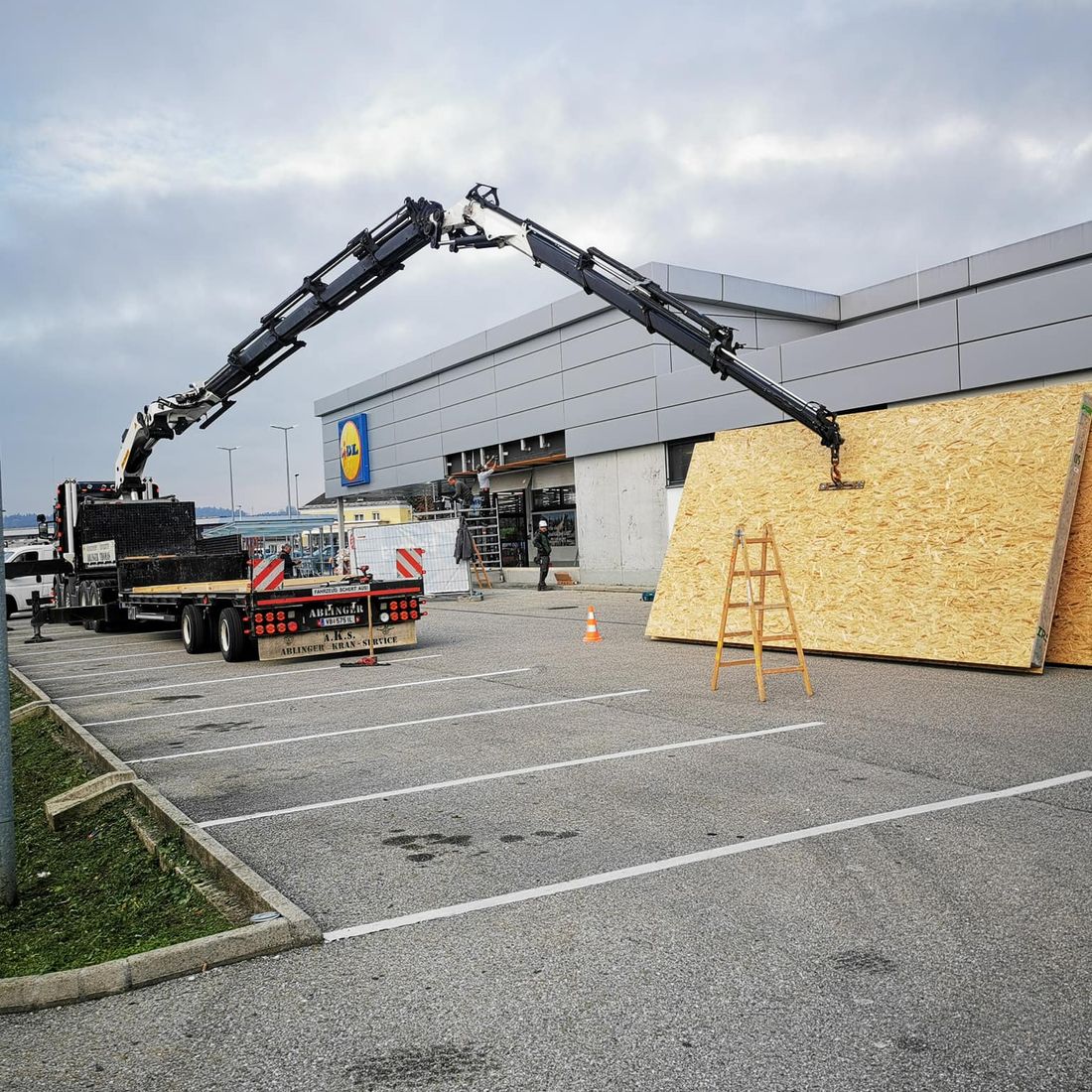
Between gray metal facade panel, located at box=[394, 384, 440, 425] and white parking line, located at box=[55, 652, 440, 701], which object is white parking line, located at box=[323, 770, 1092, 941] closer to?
white parking line, located at box=[55, 652, 440, 701]

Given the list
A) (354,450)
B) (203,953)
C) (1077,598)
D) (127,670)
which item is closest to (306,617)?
(127,670)

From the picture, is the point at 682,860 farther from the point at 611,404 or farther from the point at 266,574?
the point at 611,404

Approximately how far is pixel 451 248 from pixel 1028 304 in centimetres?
1022

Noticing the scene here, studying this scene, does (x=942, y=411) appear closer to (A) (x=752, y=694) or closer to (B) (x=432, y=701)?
(A) (x=752, y=694)

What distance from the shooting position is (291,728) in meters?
9.34

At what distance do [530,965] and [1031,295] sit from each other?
56.3 feet

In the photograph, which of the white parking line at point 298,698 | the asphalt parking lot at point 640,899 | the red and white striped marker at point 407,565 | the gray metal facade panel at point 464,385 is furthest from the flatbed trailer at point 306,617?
the gray metal facade panel at point 464,385

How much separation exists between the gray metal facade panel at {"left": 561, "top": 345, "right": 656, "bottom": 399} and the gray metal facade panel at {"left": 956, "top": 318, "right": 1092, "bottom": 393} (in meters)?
9.78

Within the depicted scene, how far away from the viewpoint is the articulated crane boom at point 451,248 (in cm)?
1343

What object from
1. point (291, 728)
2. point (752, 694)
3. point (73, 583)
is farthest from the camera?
point (73, 583)

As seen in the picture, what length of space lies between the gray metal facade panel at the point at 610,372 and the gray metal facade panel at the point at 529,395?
535mm

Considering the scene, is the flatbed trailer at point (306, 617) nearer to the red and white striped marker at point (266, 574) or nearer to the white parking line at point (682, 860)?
the red and white striped marker at point (266, 574)

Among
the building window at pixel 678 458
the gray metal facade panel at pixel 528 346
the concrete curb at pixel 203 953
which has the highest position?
the gray metal facade panel at pixel 528 346

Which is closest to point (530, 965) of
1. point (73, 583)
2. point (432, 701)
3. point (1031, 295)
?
point (432, 701)
